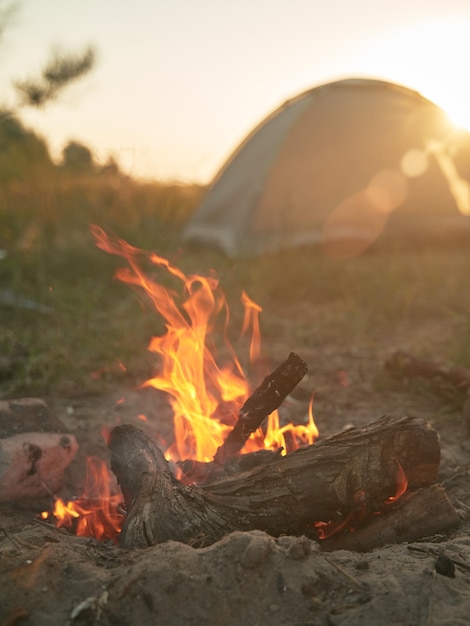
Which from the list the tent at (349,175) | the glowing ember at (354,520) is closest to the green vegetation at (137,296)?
the tent at (349,175)

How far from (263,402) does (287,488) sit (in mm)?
448

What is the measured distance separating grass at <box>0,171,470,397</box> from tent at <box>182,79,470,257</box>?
18.1 inches

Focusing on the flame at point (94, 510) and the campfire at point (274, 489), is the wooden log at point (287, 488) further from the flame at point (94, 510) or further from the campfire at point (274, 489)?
the flame at point (94, 510)

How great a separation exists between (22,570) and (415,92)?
8.83 meters

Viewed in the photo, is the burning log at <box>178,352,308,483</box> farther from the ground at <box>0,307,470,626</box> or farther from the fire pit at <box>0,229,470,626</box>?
the ground at <box>0,307,470,626</box>

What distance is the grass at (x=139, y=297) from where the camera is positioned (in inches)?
187

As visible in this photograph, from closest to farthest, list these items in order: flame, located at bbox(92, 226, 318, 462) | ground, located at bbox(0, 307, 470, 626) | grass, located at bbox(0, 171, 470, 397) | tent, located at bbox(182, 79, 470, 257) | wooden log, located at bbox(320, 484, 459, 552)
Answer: ground, located at bbox(0, 307, 470, 626), wooden log, located at bbox(320, 484, 459, 552), flame, located at bbox(92, 226, 318, 462), grass, located at bbox(0, 171, 470, 397), tent, located at bbox(182, 79, 470, 257)

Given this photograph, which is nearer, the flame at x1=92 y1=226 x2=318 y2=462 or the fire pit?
the fire pit

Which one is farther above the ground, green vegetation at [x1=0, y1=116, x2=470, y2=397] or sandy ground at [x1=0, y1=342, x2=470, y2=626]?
sandy ground at [x1=0, y1=342, x2=470, y2=626]

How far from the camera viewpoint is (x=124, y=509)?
278 cm

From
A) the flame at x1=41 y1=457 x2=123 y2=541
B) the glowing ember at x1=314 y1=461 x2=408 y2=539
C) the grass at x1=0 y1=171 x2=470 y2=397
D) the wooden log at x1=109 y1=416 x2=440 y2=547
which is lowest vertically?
the grass at x1=0 y1=171 x2=470 y2=397

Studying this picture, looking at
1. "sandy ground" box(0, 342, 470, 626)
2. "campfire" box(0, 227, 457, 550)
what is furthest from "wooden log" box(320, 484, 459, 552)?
"sandy ground" box(0, 342, 470, 626)

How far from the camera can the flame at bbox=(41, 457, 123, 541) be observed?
2701 mm

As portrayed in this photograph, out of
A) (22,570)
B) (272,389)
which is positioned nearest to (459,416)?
(272,389)
